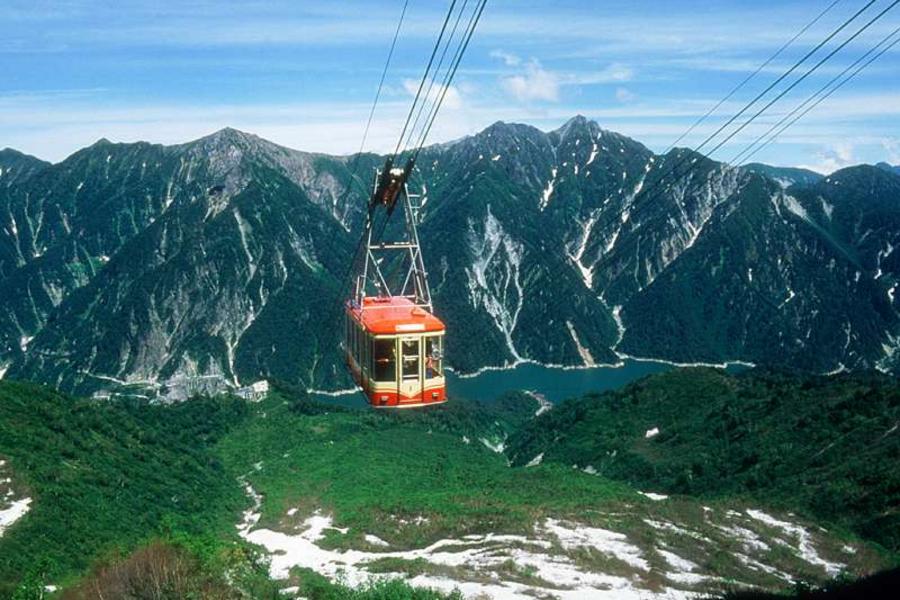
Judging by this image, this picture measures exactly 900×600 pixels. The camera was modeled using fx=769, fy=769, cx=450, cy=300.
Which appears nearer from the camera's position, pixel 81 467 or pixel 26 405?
pixel 81 467

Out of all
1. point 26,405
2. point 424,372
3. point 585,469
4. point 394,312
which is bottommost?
point 585,469

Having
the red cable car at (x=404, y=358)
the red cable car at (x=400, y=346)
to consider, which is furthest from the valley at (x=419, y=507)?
the red cable car at (x=400, y=346)

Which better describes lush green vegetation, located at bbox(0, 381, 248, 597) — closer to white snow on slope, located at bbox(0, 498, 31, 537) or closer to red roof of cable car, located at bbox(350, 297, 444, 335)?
white snow on slope, located at bbox(0, 498, 31, 537)

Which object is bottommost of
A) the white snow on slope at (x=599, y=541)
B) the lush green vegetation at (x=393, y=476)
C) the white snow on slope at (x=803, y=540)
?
the lush green vegetation at (x=393, y=476)

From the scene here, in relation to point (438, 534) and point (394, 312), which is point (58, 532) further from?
point (394, 312)

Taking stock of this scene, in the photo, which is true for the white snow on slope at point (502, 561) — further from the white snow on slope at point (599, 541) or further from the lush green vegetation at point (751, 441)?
the lush green vegetation at point (751, 441)

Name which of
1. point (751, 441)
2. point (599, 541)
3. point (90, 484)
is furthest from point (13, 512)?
point (751, 441)

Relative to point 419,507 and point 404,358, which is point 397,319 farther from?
point 419,507

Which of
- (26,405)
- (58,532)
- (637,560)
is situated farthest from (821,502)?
(26,405)
